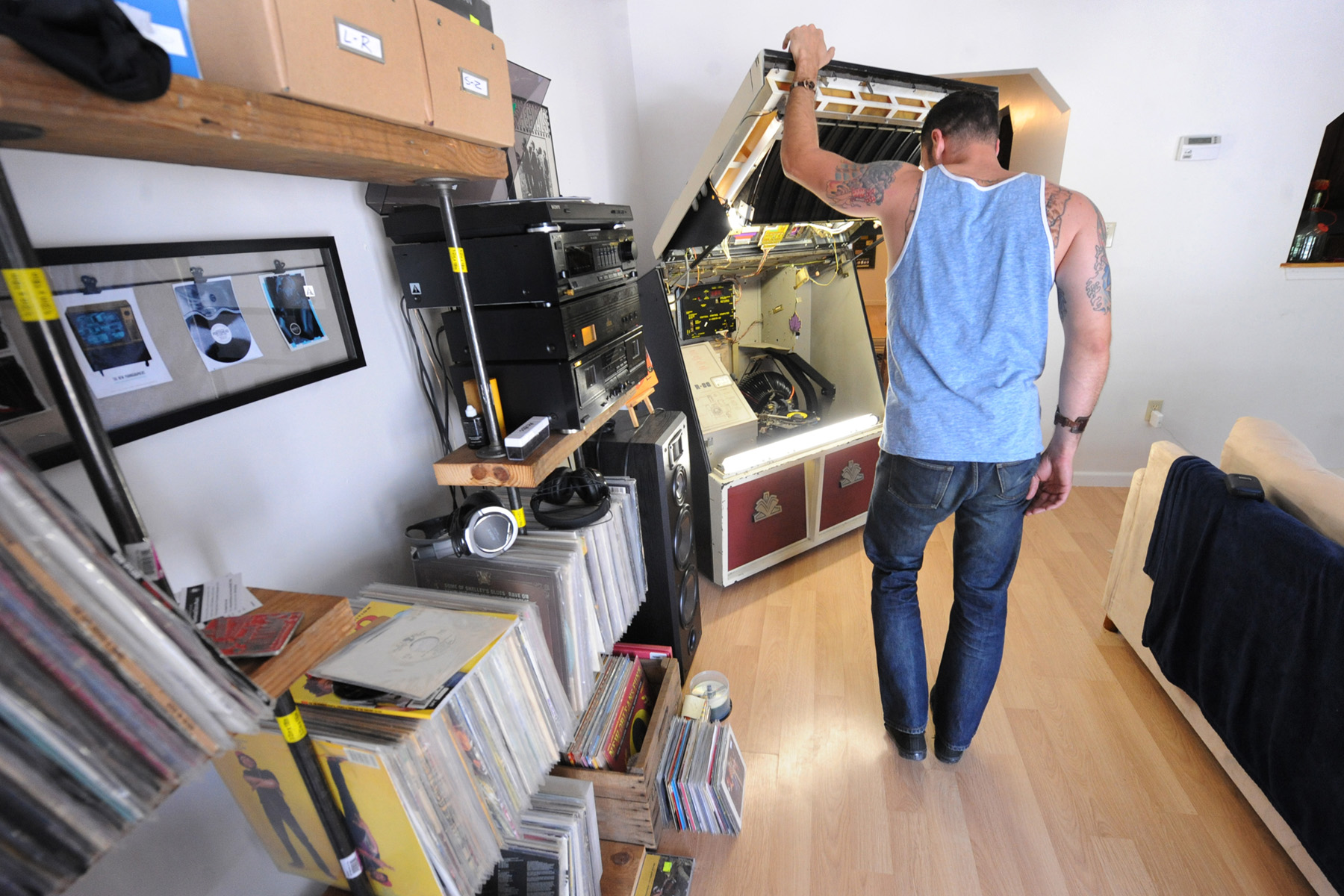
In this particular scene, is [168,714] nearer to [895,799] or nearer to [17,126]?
[17,126]

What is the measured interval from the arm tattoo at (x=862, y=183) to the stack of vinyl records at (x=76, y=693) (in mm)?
1397

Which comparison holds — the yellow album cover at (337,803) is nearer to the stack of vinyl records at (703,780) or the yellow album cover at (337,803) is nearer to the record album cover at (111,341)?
the record album cover at (111,341)

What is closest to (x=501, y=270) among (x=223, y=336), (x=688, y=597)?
(x=223, y=336)

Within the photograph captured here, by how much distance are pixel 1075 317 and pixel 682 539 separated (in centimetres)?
115

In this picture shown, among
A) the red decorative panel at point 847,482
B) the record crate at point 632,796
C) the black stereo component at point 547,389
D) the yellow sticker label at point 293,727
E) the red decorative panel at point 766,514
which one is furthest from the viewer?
the red decorative panel at point 847,482

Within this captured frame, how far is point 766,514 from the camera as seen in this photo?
2.34 metres

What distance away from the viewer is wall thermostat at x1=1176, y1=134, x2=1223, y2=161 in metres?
2.56

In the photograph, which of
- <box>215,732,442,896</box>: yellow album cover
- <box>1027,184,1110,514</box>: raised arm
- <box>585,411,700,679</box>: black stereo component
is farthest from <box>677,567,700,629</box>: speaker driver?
<box>215,732,442,896</box>: yellow album cover

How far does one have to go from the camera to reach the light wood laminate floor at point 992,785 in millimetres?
1368

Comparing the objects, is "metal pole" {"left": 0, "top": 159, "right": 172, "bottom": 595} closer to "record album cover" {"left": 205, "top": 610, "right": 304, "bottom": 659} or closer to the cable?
"record album cover" {"left": 205, "top": 610, "right": 304, "bottom": 659}

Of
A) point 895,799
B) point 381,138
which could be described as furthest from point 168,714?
point 895,799

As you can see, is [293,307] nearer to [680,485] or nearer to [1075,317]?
[680,485]

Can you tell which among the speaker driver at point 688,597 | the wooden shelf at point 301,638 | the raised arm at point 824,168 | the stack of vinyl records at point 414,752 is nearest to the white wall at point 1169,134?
the raised arm at point 824,168

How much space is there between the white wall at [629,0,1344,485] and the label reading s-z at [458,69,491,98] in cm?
217
